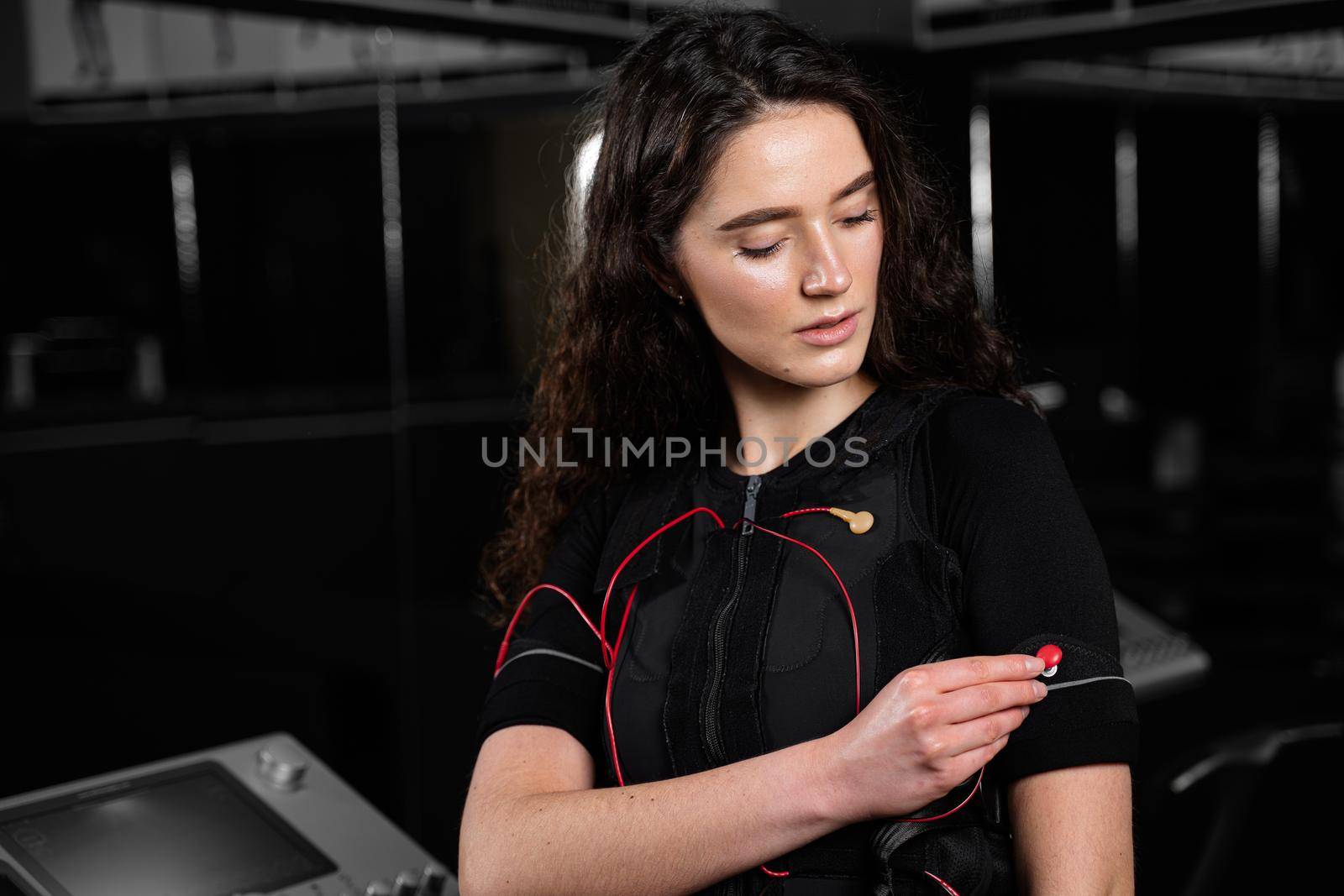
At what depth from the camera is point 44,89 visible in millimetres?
3521

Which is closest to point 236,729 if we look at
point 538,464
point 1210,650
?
point 538,464

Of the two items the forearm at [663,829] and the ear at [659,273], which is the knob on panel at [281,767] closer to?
the forearm at [663,829]

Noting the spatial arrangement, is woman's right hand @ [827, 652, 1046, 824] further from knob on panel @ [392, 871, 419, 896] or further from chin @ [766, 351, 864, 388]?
knob on panel @ [392, 871, 419, 896]

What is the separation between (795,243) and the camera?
1.05 m

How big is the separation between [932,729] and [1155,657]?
118 centimetres

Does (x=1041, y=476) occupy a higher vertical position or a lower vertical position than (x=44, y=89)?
lower

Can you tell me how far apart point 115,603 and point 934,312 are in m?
1.60

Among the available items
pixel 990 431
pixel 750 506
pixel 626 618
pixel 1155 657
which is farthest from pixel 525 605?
pixel 1155 657

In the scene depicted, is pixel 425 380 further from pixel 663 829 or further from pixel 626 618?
pixel 663 829

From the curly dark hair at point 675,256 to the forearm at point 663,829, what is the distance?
0.38m

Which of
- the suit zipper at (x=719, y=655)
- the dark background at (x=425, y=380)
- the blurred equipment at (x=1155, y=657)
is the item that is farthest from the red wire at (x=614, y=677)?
the blurred equipment at (x=1155, y=657)

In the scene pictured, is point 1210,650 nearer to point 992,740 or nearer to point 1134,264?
point 1134,264

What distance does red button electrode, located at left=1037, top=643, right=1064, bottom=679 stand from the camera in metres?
0.90

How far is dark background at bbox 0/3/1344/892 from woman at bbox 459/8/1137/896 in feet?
1.61
